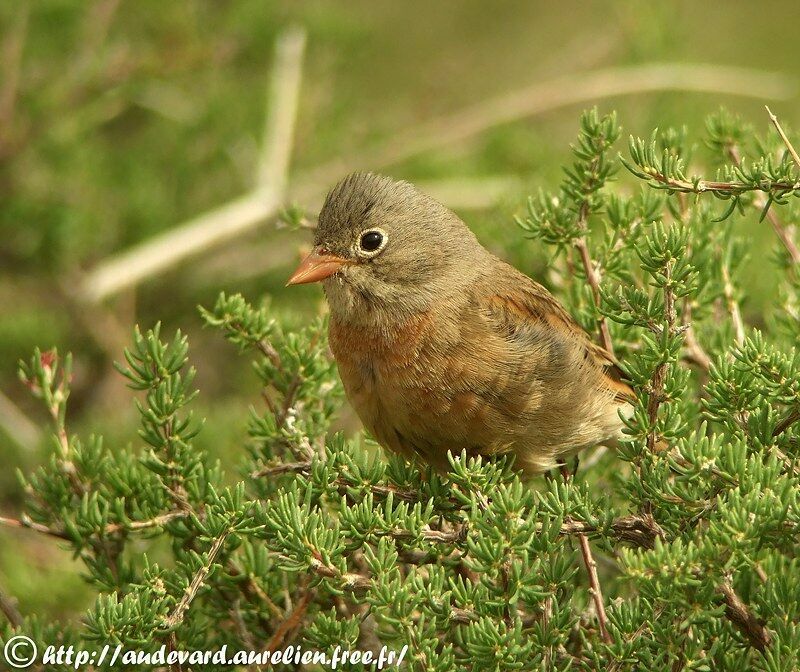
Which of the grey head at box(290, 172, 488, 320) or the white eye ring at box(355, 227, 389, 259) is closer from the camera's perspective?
the grey head at box(290, 172, 488, 320)

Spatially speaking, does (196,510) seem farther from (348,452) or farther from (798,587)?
(798,587)

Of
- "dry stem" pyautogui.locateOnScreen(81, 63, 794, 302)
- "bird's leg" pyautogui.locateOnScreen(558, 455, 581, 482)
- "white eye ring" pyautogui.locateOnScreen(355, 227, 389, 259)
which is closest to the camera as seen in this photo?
"bird's leg" pyautogui.locateOnScreen(558, 455, 581, 482)

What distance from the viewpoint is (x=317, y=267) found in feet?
13.0

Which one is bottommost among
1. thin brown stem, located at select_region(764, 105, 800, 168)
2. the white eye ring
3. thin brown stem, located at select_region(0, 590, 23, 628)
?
thin brown stem, located at select_region(0, 590, 23, 628)

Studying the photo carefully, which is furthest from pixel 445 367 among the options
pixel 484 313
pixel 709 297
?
pixel 709 297

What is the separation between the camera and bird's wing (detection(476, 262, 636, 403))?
377 centimetres

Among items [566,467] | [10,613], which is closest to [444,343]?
[566,467]

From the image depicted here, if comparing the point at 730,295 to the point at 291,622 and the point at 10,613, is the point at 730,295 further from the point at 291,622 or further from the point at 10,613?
the point at 10,613

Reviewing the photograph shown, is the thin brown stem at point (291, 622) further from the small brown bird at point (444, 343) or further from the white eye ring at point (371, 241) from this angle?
the white eye ring at point (371, 241)

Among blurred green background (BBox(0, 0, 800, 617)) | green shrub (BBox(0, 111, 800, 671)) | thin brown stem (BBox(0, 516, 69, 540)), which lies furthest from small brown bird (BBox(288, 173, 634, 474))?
thin brown stem (BBox(0, 516, 69, 540))

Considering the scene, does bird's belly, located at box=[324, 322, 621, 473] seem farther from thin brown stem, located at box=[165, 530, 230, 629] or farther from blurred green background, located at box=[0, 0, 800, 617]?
blurred green background, located at box=[0, 0, 800, 617]

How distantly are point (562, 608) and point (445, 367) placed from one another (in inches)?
42.1

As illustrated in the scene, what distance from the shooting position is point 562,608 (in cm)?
273

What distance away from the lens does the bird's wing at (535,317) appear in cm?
377
